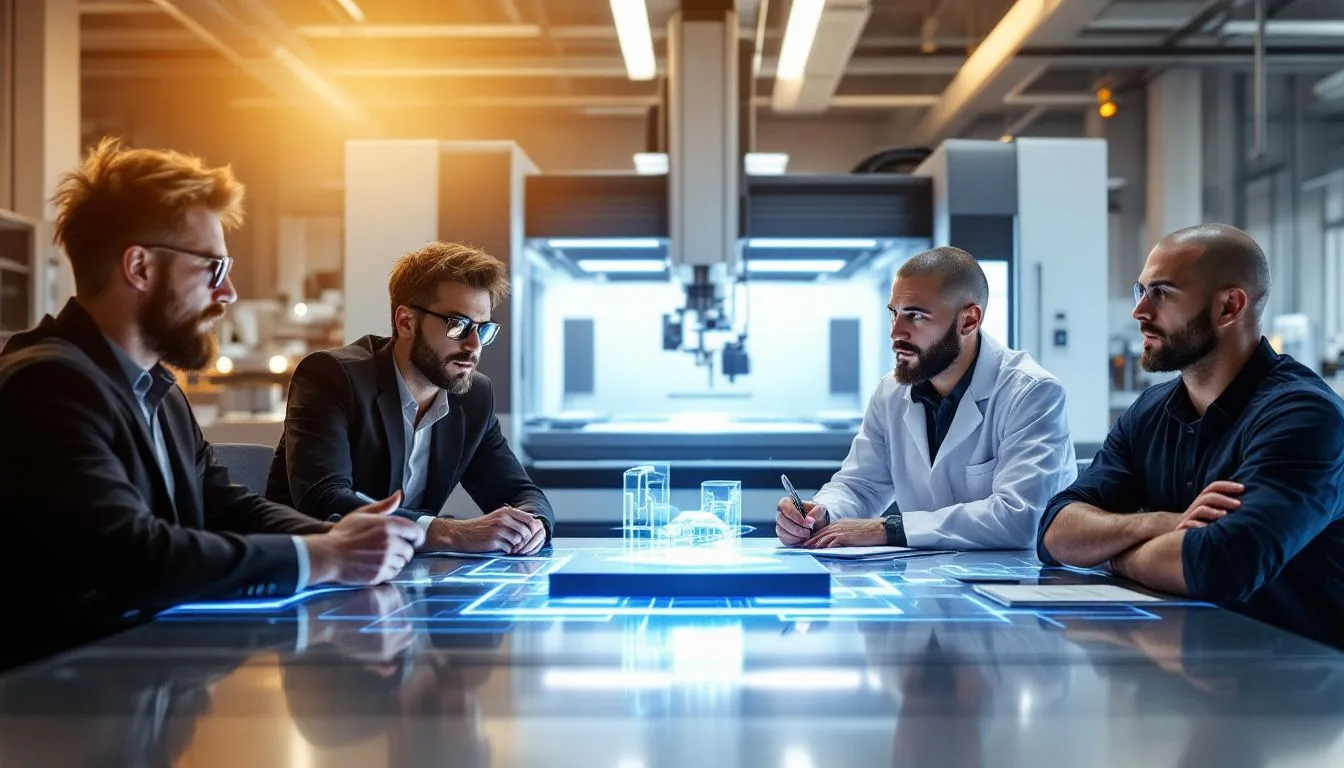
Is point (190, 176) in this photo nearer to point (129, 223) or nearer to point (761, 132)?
point (129, 223)

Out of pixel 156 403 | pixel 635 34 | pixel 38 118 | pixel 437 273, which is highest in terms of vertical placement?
pixel 635 34

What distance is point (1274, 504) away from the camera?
1738mm

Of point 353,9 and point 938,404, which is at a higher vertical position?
point 353,9

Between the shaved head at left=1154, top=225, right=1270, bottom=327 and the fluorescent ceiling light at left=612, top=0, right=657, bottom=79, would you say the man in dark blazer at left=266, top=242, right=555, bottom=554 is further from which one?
the fluorescent ceiling light at left=612, top=0, right=657, bottom=79

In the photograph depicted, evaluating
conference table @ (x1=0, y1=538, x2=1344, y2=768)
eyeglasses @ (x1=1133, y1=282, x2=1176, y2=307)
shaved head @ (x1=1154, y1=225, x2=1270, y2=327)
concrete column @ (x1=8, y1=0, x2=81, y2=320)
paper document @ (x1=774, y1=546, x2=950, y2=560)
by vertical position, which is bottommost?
paper document @ (x1=774, y1=546, x2=950, y2=560)

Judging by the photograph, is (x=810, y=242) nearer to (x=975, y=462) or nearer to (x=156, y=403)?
(x=975, y=462)

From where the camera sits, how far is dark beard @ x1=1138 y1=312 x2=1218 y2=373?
6.66 feet

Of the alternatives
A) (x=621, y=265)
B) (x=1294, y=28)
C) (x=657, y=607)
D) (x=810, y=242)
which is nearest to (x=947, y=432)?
(x=657, y=607)

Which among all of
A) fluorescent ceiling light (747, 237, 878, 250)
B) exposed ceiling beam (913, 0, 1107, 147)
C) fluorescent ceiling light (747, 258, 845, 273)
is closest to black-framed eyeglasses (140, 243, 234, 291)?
fluorescent ceiling light (747, 237, 878, 250)

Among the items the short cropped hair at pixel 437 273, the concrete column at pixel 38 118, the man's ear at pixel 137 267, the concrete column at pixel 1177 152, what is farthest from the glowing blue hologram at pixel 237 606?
the concrete column at pixel 1177 152

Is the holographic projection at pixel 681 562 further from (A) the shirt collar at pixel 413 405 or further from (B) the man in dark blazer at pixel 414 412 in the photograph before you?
(A) the shirt collar at pixel 413 405

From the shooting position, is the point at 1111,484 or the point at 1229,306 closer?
the point at 1229,306

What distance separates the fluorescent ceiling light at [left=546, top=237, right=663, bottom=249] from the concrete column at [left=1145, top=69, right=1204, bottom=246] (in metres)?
5.49

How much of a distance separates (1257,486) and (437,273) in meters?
1.89
